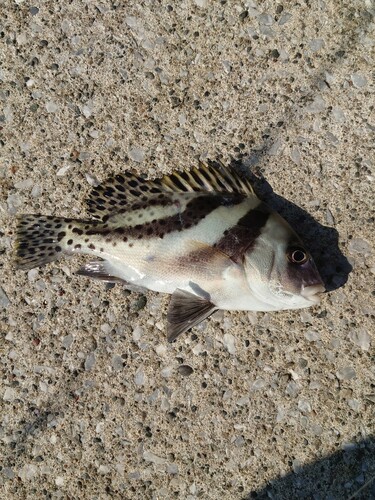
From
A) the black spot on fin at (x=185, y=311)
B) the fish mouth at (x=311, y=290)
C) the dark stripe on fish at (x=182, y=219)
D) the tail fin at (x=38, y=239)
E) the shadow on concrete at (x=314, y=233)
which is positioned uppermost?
the shadow on concrete at (x=314, y=233)

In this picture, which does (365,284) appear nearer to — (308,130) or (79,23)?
(308,130)

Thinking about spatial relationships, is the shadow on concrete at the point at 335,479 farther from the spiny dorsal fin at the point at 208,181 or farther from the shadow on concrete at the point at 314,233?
the spiny dorsal fin at the point at 208,181

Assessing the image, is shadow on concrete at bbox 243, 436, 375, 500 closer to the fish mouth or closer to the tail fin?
the fish mouth

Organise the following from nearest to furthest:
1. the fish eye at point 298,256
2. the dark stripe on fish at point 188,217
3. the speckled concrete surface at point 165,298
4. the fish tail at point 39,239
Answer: the fish eye at point 298,256 → the dark stripe on fish at point 188,217 → the speckled concrete surface at point 165,298 → the fish tail at point 39,239

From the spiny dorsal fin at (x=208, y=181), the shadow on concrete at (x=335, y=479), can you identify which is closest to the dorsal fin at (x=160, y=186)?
the spiny dorsal fin at (x=208, y=181)

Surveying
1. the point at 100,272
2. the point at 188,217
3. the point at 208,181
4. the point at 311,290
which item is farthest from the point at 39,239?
the point at 311,290

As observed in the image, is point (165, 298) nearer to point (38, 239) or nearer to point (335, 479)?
point (38, 239)
